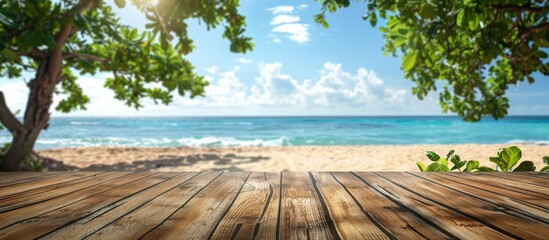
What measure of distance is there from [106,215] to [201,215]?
36 centimetres

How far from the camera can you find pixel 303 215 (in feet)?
3.84

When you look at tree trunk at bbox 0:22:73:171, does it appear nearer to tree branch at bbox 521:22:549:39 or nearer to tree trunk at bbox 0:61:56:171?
tree trunk at bbox 0:61:56:171

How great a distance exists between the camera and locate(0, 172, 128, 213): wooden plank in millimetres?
1368

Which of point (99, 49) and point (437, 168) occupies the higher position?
point (99, 49)

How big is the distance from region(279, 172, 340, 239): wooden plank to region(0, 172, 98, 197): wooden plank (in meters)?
1.35

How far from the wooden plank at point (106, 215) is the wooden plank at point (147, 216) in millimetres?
19

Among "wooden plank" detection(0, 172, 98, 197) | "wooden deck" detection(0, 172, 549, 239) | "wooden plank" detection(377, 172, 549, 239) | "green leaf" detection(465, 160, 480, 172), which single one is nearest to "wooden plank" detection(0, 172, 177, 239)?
"wooden deck" detection(0, 172, 549, 239)

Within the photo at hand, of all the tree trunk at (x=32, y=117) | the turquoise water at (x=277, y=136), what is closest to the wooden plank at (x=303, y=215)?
the tree trunk at (x=32, y=117)

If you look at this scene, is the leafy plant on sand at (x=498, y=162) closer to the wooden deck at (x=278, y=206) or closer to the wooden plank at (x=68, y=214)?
the wooden deck at (x=278, y=206)

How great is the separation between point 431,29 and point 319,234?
2.14 meters

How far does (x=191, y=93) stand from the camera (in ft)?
24.8

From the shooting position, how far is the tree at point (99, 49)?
3000mm

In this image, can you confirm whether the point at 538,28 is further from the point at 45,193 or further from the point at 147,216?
the point at 45,193

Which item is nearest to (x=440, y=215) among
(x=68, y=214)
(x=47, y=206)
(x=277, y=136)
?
(x=68, y=214)
